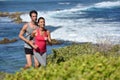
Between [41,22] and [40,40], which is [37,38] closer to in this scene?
[40,40]

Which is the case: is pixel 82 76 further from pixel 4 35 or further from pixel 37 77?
pixel 4 35

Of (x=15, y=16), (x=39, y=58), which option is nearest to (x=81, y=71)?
(x=39, y=58)

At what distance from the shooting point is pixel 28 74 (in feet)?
21.8

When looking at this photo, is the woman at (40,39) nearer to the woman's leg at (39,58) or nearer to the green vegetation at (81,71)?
the woman's leg at (39,58)

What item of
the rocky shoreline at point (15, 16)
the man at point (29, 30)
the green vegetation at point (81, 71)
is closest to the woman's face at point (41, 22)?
the man at point (29, 30)

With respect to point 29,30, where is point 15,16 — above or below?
below

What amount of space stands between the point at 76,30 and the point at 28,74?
2898 centimetres

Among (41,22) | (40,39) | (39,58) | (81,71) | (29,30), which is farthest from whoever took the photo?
(29,30)

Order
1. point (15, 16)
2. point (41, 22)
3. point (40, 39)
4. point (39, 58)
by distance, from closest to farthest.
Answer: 1. point (41, 22)
2. point (40, 39)
3. point (39, 58)
4. point (15, 16)

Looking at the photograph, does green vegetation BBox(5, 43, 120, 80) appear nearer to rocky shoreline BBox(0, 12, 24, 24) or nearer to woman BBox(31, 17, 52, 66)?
woman BBox(31, 17, 52, 66)

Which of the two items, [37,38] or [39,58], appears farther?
[39,58]

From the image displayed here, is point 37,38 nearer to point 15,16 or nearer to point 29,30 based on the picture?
point 29,30

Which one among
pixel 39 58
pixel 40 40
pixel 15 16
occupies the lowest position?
pixel 15 16

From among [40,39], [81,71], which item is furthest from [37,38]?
[81,71]
